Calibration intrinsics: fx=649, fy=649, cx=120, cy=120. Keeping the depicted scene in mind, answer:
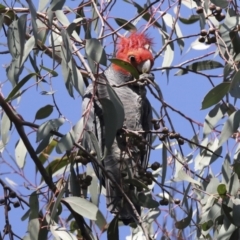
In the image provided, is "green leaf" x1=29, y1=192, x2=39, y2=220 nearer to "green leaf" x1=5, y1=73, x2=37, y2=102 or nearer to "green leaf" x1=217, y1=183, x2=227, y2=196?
"green leaf" x1=5, y1=73, x2=37, y2=102

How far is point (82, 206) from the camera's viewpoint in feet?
5.90

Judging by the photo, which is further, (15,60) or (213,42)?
(213,42)

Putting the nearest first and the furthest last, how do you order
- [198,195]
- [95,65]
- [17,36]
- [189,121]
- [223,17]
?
1. [95,65]
2. [17,36]
3. [189,121]
4. [223,17]
5. [198,195]

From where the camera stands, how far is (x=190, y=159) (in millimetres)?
2418

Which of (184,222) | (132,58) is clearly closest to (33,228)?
Answer: (184,222)

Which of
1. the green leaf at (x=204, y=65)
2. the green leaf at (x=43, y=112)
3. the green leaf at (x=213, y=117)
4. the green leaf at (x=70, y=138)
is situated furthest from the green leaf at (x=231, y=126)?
Answer: the green leaf at (x=43, y=112)

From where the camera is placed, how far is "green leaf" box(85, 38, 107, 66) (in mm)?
1664

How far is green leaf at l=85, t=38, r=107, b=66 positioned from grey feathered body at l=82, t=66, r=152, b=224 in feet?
0.29

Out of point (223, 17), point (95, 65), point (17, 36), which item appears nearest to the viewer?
point (95, 65)

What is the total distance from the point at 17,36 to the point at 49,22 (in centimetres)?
10

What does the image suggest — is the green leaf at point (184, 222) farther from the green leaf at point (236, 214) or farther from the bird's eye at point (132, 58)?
the bird's eye at point (132, 58)

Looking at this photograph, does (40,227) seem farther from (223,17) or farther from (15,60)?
(223,17)

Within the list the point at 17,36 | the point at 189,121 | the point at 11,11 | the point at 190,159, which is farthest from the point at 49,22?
the point at 190,159

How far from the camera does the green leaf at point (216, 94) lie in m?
1.88
